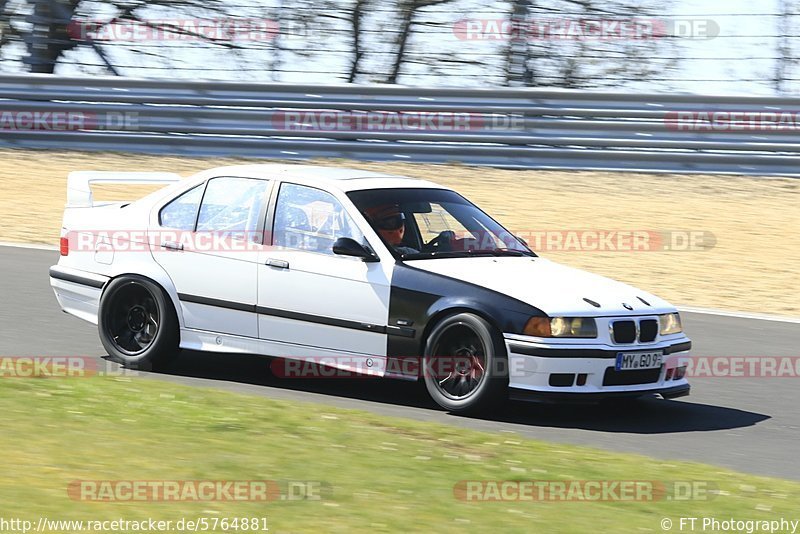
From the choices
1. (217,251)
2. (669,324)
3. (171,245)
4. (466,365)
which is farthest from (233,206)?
(669,324)

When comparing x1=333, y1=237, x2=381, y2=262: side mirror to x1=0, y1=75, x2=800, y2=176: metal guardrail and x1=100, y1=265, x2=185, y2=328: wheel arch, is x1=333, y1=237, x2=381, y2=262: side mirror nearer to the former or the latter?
x1=100, y1=265, x2=185, y2=328: wheel arch

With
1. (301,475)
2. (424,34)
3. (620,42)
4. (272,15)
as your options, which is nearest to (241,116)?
(272,15)

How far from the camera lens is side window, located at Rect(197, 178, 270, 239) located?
870cm

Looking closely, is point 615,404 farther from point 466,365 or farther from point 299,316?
point 299,316

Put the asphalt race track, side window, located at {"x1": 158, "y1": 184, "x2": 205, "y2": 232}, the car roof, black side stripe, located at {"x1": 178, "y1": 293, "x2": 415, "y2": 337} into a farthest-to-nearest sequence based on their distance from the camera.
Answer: side window, located at {"x1": 158, "y1": 184, "x2": 205, "y2": 232}, the car roof, black side stripe, located at {"x1": 178, "y1": 293, "x2": 415, "y2": 337}, the asphalt race track

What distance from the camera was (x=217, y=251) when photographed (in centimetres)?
868

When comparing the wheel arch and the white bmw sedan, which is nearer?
the white bmw sedan

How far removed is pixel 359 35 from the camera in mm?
17953

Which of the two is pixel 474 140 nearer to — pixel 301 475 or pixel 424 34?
pixel 424 34

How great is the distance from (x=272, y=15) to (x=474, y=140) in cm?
346

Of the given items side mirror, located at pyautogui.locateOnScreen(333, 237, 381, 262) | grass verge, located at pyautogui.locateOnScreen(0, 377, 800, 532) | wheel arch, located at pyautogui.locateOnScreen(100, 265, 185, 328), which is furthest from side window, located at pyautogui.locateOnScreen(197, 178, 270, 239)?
grass verge, located at pyautogui.locateOnScreen(0, 377, 800, 532)

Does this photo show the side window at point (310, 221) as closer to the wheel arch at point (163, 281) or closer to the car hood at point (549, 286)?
the car hood at point (549, 286)

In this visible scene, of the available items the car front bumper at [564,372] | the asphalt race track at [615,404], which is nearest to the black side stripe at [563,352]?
Result: the car front bumper at [564,372]

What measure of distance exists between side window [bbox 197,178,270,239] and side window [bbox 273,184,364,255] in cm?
17
